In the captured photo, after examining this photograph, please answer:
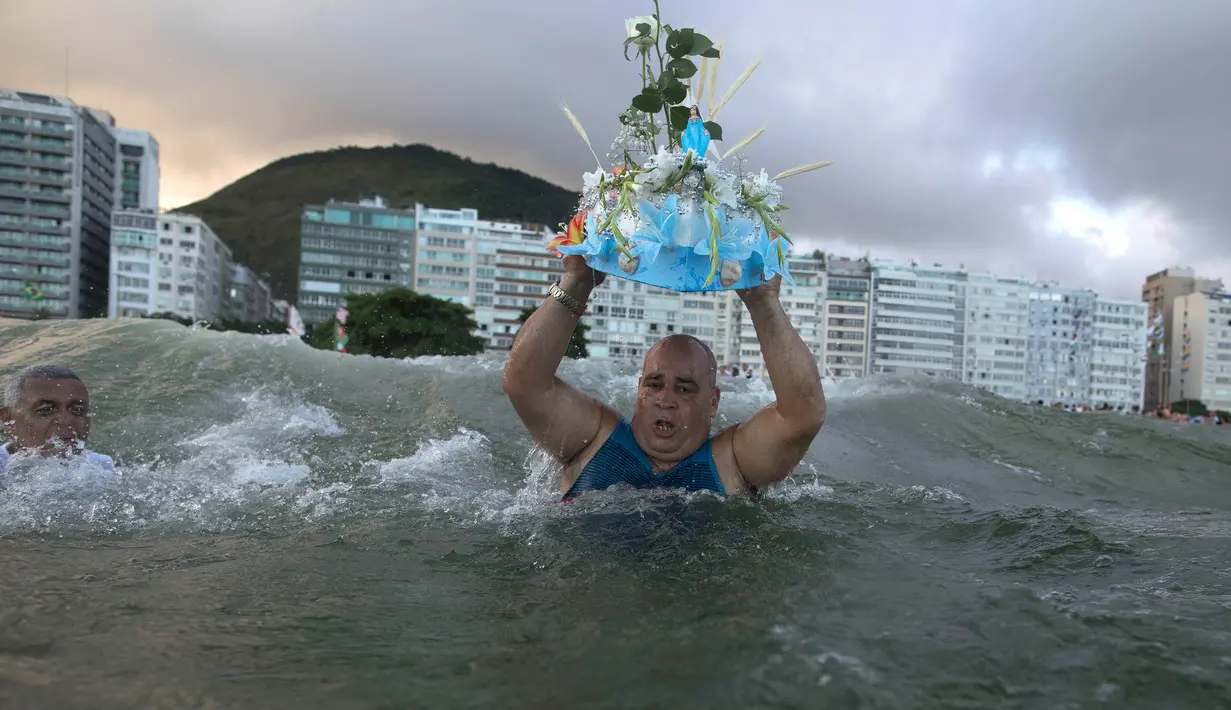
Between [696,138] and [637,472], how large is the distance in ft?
5.18

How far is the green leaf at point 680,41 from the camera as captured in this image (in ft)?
11.1

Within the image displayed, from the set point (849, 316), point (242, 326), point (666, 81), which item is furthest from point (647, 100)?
point (849, 316)

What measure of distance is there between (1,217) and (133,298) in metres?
17.3

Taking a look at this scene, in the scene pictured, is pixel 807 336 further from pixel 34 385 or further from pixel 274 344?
pixel 34 385

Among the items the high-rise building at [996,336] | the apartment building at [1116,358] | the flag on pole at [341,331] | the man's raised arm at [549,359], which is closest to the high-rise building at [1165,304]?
the apartment building at [1116,358]

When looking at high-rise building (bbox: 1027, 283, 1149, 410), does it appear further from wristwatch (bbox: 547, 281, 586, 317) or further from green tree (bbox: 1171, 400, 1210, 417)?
wristwatch (bbox: 547, 281, 586, 317)

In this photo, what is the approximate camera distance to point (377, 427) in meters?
8.05

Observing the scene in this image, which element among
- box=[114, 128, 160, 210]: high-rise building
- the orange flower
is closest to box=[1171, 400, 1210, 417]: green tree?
the orange flower

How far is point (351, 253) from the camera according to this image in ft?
375

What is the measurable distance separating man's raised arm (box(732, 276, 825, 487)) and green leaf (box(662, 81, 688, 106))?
2.83ft

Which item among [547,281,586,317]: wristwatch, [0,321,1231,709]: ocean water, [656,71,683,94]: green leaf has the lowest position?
[0,321,1231,709]: ocean water

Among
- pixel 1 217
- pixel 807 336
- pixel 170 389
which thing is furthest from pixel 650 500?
pixel 1 217

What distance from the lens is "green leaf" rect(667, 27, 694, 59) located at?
3.37 m

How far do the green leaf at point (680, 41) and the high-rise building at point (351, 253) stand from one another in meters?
113
